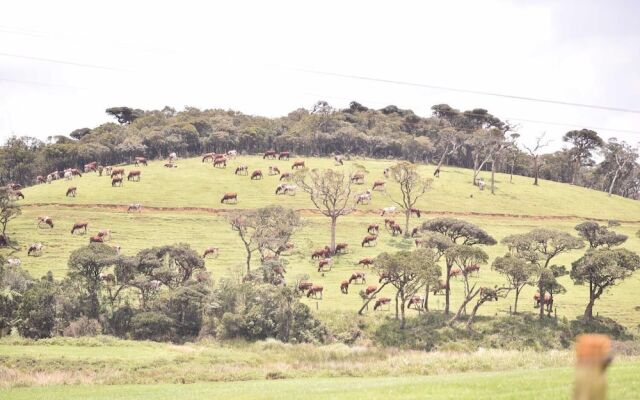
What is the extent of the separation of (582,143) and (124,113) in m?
109

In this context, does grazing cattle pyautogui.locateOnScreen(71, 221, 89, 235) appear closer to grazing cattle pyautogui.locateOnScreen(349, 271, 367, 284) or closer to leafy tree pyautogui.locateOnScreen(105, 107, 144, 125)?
grazing cattle pyautogui.locateOnScreen(349, 271, 367, 284)

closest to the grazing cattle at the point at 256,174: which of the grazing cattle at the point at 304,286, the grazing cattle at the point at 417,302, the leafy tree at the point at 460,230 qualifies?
the grazing cattle at the point at 304,286

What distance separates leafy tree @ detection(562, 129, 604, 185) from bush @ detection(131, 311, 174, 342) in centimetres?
10896

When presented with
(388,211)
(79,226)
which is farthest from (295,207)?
(79,226)

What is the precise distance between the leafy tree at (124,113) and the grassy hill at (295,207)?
50455 mm

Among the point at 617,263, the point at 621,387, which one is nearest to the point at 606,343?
the point at 621,387

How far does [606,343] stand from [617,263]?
43876mm

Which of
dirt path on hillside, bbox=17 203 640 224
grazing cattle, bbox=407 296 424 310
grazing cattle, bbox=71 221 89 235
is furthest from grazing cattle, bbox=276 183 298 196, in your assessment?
grazing cattle, bbox=407 296 424 310

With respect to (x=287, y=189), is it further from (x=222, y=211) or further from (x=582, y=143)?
(x=582, y=143)

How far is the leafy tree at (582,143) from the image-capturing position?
4921 inches

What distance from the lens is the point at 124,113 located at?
Answer: 498ft

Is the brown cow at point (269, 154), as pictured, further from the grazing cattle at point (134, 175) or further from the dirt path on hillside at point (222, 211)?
the dirt path on hillside at point (222, 211)

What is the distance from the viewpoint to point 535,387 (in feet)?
51.8

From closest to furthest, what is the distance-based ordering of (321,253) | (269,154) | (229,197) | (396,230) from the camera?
(321,253) → (396,230) → (229,197) → (269,154)
